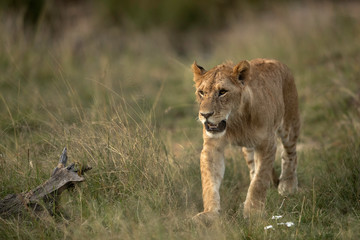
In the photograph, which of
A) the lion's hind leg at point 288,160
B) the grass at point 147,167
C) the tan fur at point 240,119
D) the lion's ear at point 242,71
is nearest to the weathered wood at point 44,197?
the grass at point 147,167

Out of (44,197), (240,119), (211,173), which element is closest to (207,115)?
(240,119)

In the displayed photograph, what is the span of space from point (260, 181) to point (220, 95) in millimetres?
827

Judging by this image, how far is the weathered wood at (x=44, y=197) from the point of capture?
11.9 ft

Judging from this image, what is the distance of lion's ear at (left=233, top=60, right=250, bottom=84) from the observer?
4.20 m

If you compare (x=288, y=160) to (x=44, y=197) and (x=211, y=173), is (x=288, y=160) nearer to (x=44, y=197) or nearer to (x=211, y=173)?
(x=211, y=173)

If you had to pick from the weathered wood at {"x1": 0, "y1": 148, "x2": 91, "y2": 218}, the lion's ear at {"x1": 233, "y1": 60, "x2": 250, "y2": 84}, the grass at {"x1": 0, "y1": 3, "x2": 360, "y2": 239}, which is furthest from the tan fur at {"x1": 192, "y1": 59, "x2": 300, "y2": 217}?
the weathered wood at {"x1": 0, "y1": 148, "x2": 91, "y2": 218}

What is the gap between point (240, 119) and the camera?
435 cm

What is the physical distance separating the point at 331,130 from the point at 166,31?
10002mm

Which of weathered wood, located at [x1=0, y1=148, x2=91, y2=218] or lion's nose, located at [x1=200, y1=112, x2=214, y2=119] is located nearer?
weathered wood, located at [x1=0, y1=148, x2=91, y2=218]

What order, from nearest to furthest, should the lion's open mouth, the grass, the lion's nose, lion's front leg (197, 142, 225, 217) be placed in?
the grass, the lion's nose, the lion's open mouth, lion's front leg (197, 142, 225, 217)

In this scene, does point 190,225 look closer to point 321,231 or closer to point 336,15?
point 321,231

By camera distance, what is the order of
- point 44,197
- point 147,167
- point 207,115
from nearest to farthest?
point 44,197, point 207,115, point 147,167

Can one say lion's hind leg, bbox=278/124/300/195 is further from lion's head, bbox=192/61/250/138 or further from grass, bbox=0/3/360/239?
lion's head, bbox=192/61/250/138

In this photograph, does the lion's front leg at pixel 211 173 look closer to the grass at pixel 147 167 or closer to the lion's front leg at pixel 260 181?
the grass at pixel 147 167
